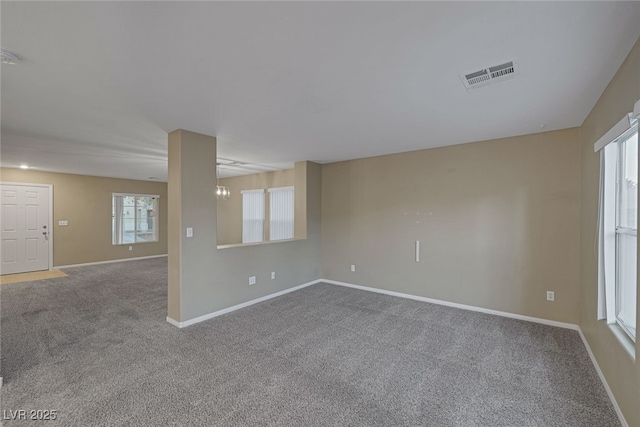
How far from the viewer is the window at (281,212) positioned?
6.66m

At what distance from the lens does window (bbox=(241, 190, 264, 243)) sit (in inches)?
288

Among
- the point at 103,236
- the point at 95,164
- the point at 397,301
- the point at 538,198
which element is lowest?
the point at 397,301

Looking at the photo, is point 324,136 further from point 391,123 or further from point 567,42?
point 567,42

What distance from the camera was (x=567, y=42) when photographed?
5.62 feet

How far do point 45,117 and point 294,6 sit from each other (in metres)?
3.32

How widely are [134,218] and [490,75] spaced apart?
929 cm

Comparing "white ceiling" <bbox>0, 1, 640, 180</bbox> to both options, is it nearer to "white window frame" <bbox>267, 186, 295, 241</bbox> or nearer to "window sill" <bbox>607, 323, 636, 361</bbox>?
"window sill" <bbox>607, 323, 636, 361</bbox>

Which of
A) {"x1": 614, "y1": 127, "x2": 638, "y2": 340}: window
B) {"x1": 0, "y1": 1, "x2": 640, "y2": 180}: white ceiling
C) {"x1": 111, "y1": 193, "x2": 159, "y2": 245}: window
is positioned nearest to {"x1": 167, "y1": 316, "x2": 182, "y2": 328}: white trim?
{"x1": 0, "y1": 1, "x2": 640, "y2": 180}: white ceiling

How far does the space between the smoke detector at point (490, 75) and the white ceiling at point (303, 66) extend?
8 cm

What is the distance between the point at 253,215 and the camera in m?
7.49

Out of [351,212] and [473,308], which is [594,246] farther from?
[351,212]

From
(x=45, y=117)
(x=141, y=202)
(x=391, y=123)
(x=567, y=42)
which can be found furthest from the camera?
(x=141, y=202)

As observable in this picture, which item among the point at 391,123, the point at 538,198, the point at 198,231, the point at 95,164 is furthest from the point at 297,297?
the point at 95,164

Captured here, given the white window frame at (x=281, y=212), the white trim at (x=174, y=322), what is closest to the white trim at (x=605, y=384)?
the white trim at (x=174, y=322)
